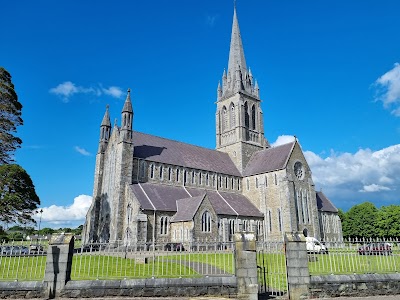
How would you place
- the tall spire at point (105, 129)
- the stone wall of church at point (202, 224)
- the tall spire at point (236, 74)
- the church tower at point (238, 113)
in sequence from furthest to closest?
the tall spire at point (236, 74)
the church tower at point (238, 113)
the tall spire at point (105, 129)
the stone wall of church at point (202, 224)

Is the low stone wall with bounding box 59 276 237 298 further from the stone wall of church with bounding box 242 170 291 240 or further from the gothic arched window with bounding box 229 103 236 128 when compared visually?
the gothic arched window with bounding box 229 103 236 128

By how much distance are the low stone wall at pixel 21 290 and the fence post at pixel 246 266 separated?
7117 millimetres

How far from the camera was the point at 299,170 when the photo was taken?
44.4m

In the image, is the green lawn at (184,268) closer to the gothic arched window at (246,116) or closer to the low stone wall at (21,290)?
the low stone wall at (21,290)

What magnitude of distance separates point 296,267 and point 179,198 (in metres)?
26.1

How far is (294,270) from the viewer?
11727 mm

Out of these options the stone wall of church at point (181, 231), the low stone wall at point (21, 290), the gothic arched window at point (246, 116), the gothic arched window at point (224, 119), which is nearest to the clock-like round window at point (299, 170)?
the gothic arched window at point (246, 116)

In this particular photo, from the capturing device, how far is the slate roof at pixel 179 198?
33812 mm

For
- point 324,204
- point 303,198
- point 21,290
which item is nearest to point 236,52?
point 303,198

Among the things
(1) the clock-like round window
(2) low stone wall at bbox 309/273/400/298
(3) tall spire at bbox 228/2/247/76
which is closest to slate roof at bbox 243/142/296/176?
(1) the clock-like round window

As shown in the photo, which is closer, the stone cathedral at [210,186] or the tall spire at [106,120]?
the stone cathedral at [210,186]

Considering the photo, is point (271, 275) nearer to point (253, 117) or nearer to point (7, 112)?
point (7, 112)

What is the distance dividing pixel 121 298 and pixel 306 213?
36130mm

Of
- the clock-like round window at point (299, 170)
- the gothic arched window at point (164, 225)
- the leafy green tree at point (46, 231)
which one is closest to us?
the gothic arched window at point (164, 225)
